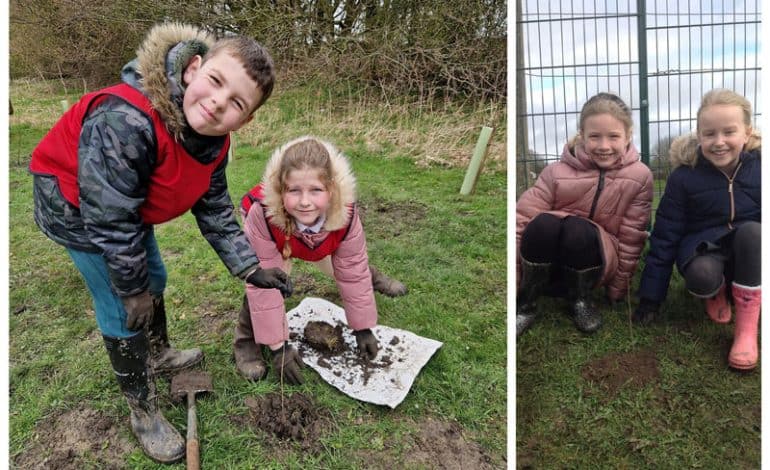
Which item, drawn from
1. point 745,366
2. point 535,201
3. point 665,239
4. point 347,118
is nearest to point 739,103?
point 665,239

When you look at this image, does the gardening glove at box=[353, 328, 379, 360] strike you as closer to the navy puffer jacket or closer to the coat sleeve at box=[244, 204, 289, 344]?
the coat sleeve at box=[244, 204, 289, 344]

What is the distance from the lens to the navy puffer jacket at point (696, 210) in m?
1.15

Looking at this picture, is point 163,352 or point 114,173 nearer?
point 114,173

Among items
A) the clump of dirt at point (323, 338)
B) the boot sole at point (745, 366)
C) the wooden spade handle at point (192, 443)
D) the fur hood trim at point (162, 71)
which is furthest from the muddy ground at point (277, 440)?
the fur hood trim at point (162, 71)

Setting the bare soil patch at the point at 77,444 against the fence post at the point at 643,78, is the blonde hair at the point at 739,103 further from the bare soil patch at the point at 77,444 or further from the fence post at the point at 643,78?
the bare soil patch at the point at 77,444

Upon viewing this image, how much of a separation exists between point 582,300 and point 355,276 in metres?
0.61

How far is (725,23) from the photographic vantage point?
115cm

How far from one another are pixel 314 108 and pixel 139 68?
72 centimetres

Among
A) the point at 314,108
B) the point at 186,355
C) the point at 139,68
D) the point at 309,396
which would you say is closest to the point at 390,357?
the point at 309,396

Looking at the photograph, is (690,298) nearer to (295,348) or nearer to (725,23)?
(725,23)

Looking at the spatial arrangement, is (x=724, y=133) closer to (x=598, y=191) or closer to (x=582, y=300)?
(x=598, y=191)

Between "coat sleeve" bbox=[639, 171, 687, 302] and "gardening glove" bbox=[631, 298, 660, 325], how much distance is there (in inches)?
0.6

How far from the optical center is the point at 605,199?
1.20 metres

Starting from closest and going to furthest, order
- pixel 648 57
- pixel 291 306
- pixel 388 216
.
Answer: pixel 648 57
pixel 291 306
pixel 388 216
